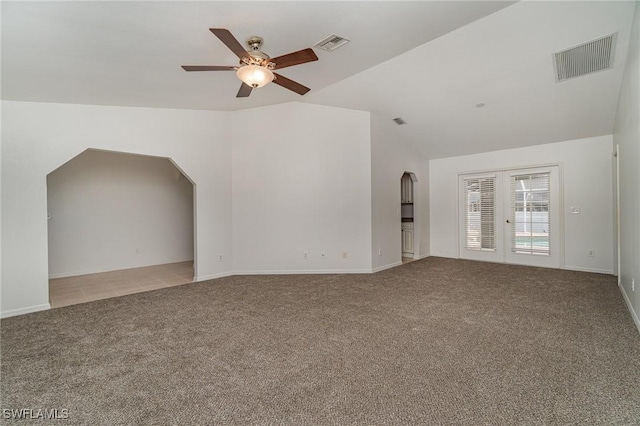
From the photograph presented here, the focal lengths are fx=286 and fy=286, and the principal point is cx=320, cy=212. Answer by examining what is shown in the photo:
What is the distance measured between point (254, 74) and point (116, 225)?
5.40 m

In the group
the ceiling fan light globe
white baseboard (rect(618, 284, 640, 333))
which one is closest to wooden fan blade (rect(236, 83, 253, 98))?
the ceiling fan light globe

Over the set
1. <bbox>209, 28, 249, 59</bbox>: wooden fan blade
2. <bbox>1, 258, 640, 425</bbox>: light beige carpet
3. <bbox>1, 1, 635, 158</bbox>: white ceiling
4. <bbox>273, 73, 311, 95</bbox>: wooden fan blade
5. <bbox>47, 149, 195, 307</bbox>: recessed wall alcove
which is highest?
<bbox>1, 1, 635, 158</bbox>: white ceiling

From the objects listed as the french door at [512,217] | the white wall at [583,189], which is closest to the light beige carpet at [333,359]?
the white wall at [583,189]

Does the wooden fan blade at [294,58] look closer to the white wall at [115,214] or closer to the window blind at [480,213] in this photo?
the white wall at [115,214]

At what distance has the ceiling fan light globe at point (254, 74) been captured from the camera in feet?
8.57

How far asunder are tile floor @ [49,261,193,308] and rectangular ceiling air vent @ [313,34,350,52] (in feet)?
14.1

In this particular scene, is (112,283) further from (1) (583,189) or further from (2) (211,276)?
(1) (583,189)

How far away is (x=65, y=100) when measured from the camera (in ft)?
12.4

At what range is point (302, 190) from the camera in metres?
5.52

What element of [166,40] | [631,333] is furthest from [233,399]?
[631,333]

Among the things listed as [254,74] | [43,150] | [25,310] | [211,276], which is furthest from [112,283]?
[254,74]

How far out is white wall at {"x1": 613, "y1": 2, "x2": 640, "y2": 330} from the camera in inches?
110

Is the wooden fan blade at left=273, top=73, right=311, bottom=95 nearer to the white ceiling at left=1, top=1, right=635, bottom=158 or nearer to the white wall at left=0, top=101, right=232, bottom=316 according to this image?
the white ceiling at left=1, top=1, right=635, bottom=158

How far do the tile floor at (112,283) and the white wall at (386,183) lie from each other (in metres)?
3.66
